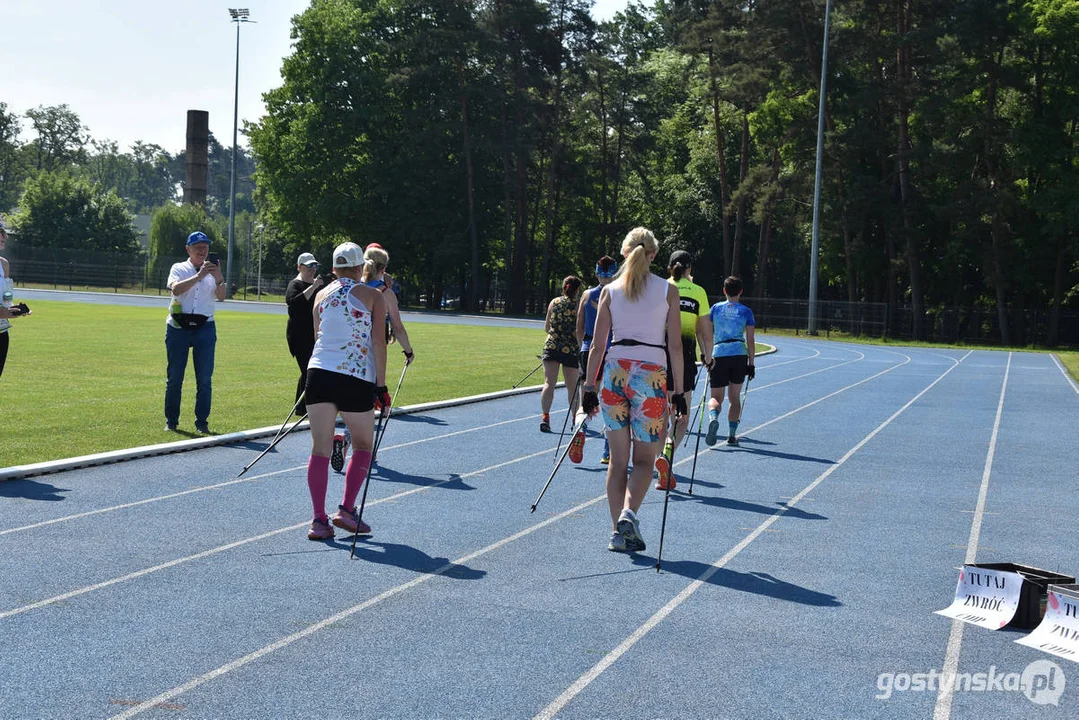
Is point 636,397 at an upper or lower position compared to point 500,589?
upper

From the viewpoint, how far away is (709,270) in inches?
2820

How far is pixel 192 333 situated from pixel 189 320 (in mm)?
178

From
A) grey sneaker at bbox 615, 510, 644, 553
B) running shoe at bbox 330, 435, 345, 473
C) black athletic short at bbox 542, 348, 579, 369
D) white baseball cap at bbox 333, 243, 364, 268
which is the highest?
white baseball cap at bbox 333, 243, 364, 268

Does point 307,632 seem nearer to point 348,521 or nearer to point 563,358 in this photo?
point 348,521

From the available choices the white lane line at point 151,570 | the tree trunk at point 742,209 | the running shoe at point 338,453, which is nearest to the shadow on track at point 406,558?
the white lane line at point 151,570

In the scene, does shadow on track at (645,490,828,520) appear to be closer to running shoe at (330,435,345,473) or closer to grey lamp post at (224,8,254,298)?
running shoe at (330,435,345,473)

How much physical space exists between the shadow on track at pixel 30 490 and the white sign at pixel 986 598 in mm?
6356

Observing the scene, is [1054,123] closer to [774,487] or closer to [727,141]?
[727,141]

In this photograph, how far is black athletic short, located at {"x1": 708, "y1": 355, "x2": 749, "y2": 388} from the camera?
13352mm

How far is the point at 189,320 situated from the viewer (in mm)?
12398

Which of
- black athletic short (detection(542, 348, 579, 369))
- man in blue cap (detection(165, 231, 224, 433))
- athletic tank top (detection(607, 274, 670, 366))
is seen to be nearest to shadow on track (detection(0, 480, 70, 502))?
man in blue cap (detection(165, 231, 224, 433))

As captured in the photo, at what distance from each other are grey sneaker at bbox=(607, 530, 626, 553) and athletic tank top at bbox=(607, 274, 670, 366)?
1.17 m

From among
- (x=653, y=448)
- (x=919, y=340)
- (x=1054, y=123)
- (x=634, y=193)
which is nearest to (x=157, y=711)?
(x=653, y=448)

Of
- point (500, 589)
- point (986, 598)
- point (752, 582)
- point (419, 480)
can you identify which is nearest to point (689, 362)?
point (419, 480)
